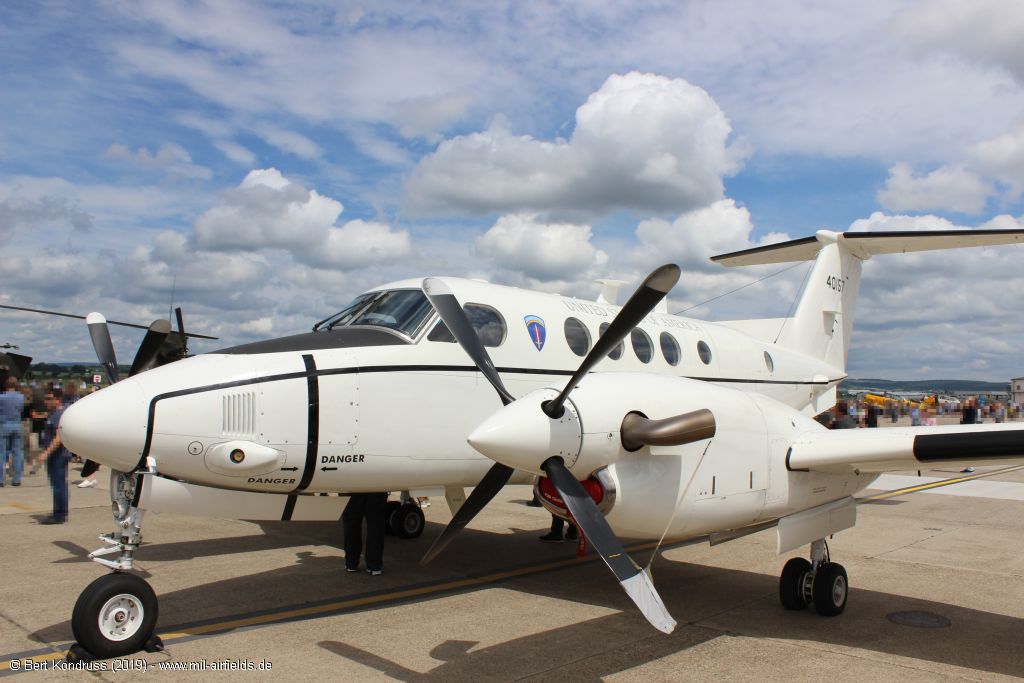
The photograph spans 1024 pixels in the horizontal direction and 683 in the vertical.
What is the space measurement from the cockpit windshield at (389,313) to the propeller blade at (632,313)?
2.20 m

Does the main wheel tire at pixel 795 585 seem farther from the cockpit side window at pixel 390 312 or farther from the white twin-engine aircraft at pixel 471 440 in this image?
the cockpit side window at pixel 390 312

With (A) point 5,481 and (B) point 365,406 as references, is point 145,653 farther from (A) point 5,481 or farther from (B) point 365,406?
(A) point 5,481

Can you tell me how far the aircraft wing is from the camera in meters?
5.47

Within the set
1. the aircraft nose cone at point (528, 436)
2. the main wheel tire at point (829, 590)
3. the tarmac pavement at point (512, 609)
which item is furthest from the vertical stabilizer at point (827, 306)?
the aircraft nose cone at point (528, 436)

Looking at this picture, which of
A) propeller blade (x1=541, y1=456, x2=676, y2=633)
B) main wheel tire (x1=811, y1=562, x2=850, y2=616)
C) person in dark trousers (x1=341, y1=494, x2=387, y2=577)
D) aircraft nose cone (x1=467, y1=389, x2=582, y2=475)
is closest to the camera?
propeller blade (x1=541, y1=456, x2=676, y2=633)

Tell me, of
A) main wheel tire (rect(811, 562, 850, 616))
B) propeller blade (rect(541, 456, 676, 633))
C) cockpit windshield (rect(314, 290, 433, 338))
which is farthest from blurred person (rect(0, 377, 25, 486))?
main wheel tire (rect(811, 562, 850, 616))

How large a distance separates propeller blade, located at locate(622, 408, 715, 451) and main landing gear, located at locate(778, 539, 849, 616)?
8.34ft

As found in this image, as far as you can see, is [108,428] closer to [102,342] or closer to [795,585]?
[102,342]

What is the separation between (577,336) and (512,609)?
118 inches

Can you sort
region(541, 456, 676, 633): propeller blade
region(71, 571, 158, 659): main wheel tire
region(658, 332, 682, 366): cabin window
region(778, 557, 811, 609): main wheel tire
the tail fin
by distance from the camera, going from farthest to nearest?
the tail fin → region(658, 332, 682, 366): cabin window → region(778, 557, 811, 609): main wheel tire → region(71, 571, 158, 659): main wheel tire → region(541, 456, 676, 633): propeller blade

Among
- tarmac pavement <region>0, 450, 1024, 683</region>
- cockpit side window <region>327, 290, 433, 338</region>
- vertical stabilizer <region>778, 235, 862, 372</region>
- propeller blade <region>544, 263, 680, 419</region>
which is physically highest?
vertical stabilizer <region>778, 235, 862, 372</region>

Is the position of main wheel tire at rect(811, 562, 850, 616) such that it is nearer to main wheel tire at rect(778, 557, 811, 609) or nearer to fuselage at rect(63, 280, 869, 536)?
main wheel tire at rect(778, 557, 811, 609)

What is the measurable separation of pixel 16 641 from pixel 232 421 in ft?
7.42

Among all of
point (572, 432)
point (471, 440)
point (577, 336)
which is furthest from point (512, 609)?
point (577, 336)
